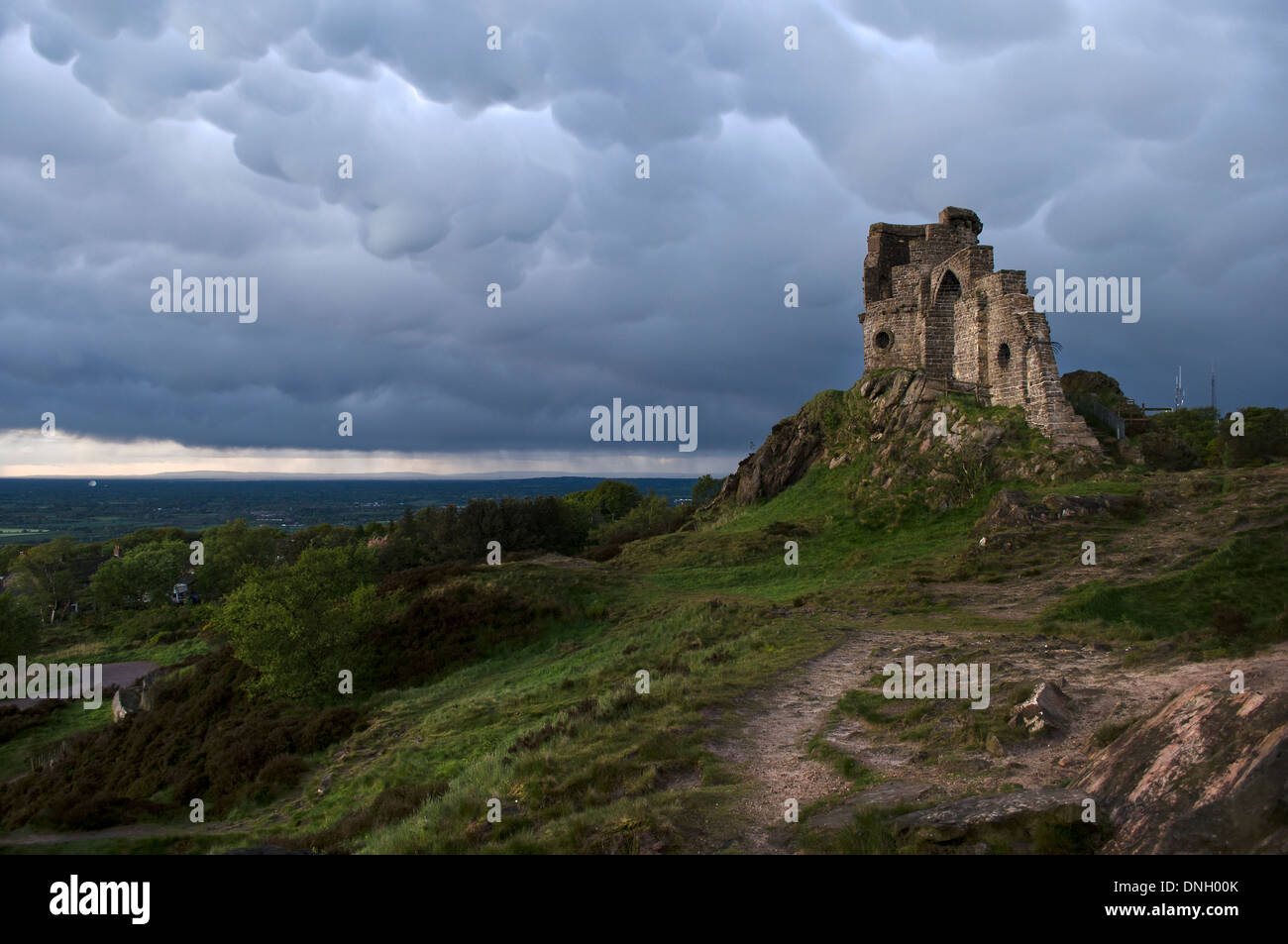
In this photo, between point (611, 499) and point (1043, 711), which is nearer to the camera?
point (1043, 711)

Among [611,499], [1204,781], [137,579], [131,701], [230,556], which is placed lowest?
[131,701]

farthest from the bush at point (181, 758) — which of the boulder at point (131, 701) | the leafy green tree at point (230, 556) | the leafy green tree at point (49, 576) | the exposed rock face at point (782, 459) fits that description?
the leafy green tree at point (49, 576)

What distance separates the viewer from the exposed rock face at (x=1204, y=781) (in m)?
5.67

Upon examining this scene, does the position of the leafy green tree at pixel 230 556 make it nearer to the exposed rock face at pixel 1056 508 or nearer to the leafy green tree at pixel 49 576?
the leafy green tree at pixel 49 576

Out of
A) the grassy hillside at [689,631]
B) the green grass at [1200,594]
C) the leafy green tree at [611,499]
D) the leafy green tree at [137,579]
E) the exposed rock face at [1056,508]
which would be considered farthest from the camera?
the leafy green tree at [611,499]

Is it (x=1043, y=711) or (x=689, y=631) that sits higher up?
(x=1043, y=711)

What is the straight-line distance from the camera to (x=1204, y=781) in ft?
20.2

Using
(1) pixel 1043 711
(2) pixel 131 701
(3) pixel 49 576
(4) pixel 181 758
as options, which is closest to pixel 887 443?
(1) pixel 1043 711

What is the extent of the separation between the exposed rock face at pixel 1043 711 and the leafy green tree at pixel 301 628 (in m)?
22.2

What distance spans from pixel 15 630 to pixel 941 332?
206 ft

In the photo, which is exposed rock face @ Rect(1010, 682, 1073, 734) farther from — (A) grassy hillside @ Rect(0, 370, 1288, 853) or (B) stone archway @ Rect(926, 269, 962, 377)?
(B) stone archway @ Rect(926, 269, 962, 377)

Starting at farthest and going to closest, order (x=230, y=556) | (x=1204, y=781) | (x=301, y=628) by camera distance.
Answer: (x=230, y=556) → (x=301, y=628) → (x=1204, y=781)

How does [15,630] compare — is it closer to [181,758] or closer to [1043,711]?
[181,758]
